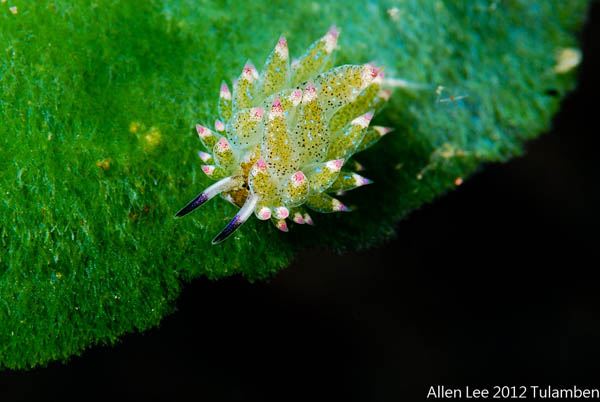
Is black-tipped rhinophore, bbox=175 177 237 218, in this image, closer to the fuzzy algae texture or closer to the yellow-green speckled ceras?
the yellow-green speckled ceras

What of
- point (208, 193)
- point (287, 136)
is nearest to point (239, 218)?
point (208, 193)

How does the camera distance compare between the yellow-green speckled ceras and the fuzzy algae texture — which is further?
the fuzzy algae texture

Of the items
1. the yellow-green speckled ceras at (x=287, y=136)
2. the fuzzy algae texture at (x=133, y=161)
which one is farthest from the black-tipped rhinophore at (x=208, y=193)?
the fuzzy algae texture at (x=133, y=161)

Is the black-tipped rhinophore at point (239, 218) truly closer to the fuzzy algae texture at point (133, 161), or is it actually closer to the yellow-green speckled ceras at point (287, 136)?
the yellow-green speckled ceras at point (287, 136)

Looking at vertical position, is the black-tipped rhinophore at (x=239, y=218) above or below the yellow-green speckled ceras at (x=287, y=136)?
below

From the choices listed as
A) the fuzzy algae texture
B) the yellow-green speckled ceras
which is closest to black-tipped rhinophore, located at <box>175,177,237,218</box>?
the yellow-green speckled ceras

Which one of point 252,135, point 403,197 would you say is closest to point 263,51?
point 252,135

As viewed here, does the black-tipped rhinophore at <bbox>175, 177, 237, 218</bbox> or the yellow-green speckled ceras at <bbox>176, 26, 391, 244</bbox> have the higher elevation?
the yellow-green speckled ceras at <bbox>176, 26, 391, 244</bbox>
